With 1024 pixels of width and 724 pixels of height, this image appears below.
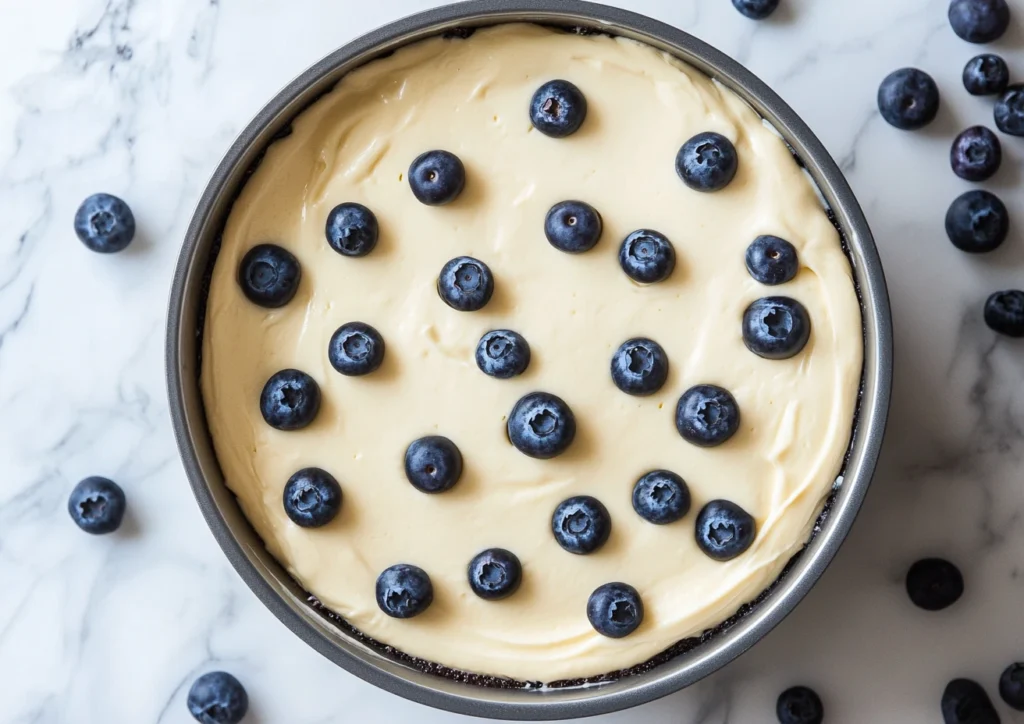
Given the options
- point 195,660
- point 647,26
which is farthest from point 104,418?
point 647,26

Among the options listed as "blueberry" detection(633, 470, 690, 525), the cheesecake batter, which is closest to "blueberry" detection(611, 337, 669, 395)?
the cheesecake batter

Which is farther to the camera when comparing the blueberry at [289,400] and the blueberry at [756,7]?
the blueberry at [756,7]

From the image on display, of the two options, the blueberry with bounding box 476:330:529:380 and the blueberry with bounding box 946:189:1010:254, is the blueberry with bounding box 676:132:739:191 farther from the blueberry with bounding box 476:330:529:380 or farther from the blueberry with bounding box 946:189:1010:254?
the blueberry with bounding box 946:189:1010:254

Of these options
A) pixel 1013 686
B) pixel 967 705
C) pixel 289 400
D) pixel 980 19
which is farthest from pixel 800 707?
pixel 980 19

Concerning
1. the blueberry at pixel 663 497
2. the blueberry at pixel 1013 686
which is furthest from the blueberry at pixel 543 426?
the blueberry at pixel 1013 686

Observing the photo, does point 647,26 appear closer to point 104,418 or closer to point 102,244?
point 102,244

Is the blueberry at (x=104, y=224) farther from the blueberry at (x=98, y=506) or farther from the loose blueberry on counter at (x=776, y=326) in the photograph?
the loose blueberry on counter at (x=776, y=326)
